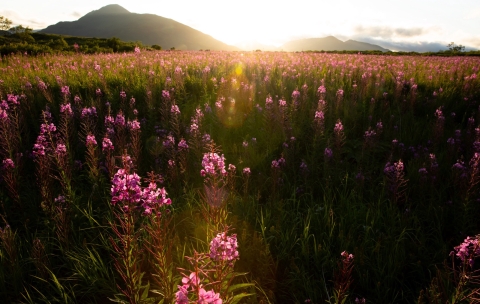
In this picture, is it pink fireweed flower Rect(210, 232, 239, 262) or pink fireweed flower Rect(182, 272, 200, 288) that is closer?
pink fireweed flower Rect(182, 272, 200, 288)

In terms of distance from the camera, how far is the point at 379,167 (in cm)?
438

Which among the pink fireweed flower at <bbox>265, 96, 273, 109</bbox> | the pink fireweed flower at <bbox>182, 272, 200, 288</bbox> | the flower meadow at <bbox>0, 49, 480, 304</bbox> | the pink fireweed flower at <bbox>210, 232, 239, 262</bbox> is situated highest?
the pink fireweed flower at <bbox>265, 96, 273, 109</bbox>

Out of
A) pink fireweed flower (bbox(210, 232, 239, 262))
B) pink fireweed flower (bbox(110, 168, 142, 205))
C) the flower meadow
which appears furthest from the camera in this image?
the flower meadow

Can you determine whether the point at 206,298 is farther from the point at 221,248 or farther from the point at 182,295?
the point at 221,248

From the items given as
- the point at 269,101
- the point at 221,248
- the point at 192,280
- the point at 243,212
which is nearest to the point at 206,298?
the point at 192,280

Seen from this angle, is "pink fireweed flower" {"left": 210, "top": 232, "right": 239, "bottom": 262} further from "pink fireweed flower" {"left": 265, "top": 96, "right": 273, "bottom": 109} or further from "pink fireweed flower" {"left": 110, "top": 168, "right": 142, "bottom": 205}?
"pink fireweed flower" {"left": 265, "top": 96, "right": 273, "bottom": 109}

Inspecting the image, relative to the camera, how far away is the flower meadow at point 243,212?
6.28ft

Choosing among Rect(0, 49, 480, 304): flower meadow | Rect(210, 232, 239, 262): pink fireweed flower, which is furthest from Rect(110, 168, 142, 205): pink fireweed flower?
Rect(210, 232, 239, 262): pink fireweed flower

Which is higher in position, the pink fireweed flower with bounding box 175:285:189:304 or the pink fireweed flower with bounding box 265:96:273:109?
the pink fireweed flower with bounding box 265:96:273:109

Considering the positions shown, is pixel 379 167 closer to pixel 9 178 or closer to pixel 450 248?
pixel 450 248

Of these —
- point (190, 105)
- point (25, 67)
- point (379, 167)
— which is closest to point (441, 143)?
point (379, 167)

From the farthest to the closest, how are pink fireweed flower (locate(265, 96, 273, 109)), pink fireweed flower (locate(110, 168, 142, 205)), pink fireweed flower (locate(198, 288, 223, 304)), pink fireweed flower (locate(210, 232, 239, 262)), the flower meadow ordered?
pink fireweed flower (locate(265, 96, 273, 109)) → the flower meadow → pink fireweed flower (locate(110, 168, 142, 205)) → pink fireweed flower (locate(210, 232, 239, 262)) → pink fireweed flower (locate(198, 288, 223, 304))

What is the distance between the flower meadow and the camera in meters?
1.91

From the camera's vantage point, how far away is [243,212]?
129 inches
